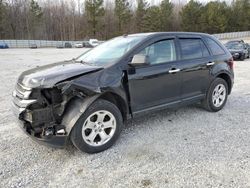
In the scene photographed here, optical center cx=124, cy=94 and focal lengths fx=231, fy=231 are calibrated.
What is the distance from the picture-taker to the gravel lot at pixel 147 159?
107 inches

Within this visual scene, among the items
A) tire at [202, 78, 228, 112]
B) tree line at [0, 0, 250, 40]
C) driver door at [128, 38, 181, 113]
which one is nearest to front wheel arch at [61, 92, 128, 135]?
driver door at [128, 38, 181, 113]

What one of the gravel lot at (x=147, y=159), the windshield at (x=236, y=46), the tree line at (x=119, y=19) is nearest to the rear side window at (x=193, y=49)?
the gravel lot at (x=147, y=159)

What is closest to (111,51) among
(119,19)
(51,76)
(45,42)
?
(51,76)

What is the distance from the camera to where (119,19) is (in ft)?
196

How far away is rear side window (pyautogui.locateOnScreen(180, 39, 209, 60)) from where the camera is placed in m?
4.29

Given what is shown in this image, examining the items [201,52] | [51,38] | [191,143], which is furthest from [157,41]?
[51,38]

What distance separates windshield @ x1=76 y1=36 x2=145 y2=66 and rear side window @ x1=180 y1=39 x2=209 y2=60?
0.90 meters

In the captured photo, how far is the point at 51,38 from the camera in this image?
212 feet

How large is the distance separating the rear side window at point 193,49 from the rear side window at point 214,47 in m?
0.19

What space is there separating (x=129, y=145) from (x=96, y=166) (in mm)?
705

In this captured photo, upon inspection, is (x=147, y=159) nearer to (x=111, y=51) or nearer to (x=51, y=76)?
(x=51, y=76)

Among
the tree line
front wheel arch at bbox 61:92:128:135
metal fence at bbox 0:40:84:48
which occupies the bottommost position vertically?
front wheel arch at bbox 61:92:128:135

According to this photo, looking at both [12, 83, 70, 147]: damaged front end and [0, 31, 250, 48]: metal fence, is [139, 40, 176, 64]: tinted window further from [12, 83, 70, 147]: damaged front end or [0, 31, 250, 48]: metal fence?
[0, 31, 250, 48]: metal fence

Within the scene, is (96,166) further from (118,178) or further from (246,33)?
(246,33)
